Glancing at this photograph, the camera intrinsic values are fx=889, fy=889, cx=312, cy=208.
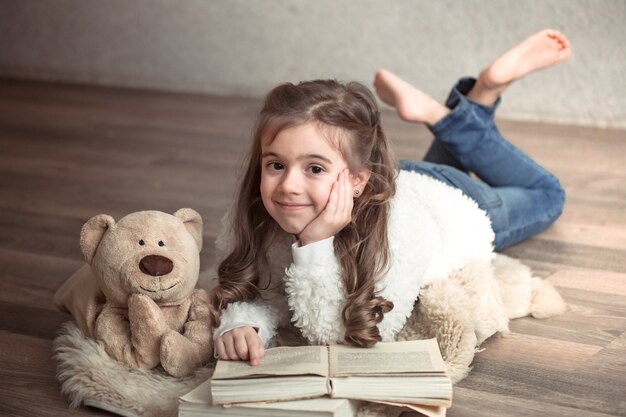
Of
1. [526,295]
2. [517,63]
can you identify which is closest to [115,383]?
[526,295]

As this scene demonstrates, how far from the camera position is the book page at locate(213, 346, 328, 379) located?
3.80 ft

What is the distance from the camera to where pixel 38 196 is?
2.27 meters

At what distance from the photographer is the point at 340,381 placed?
3.78 ft

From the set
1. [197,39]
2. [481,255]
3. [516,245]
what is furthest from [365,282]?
[197,39]

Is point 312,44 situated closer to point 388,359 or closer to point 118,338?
point 118,338

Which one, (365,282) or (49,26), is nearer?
(365,282)

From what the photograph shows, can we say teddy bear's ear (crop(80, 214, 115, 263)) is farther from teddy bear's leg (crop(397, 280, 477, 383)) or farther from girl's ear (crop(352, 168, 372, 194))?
teddy bear's leg (crop(397, 280, 477, 383))

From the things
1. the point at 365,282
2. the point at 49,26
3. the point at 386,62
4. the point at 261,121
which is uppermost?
the point at 261,121

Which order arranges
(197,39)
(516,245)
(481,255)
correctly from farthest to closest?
(197,39) < (516,245) < (481,255)

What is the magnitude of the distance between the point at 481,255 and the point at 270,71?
1905 mm

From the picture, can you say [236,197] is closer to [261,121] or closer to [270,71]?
[261,121]

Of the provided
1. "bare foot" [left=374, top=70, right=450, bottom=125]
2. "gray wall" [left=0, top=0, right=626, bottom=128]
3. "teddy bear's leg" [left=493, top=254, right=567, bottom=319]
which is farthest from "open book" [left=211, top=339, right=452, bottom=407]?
"gray wall" [left=0, top=0, right=626, bottom=128]

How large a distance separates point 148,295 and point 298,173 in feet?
0.95

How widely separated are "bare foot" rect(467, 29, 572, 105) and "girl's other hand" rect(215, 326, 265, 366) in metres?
0.90
